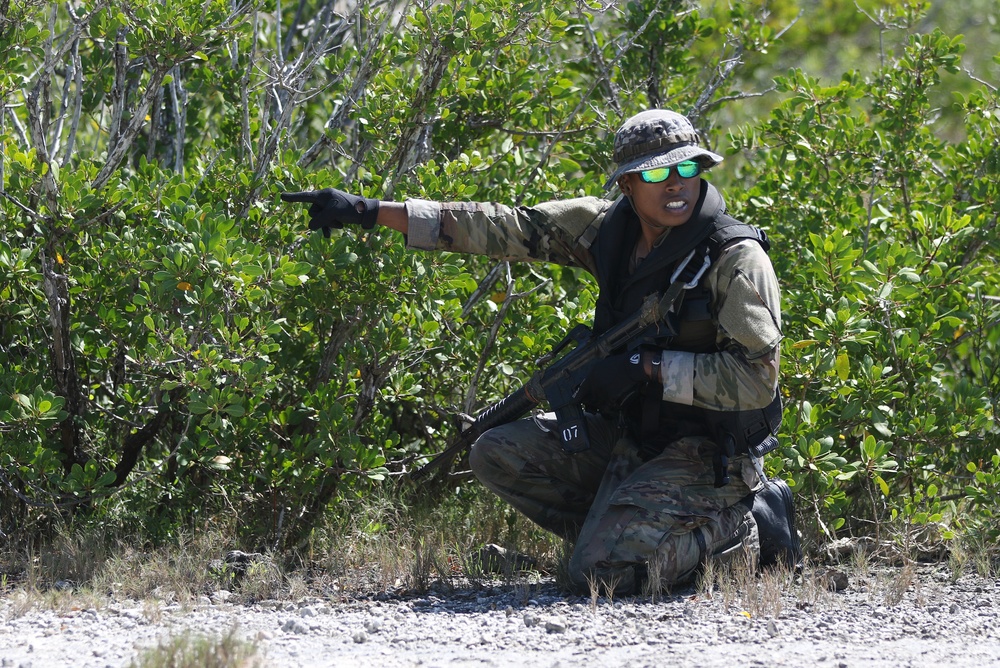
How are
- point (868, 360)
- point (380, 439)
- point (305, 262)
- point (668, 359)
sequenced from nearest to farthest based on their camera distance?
1. point (668, 359)
2. point (305, 262)
3. point (868, 360)
4. point (380, 439)

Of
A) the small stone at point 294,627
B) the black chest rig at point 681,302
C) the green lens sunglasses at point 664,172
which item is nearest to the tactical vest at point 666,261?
the black chest rig at point 681,302

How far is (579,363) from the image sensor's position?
3.66 metres

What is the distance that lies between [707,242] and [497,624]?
1340 mm

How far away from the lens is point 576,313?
14.3 feet

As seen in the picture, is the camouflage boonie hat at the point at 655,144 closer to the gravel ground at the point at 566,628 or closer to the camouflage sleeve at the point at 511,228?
the camouflage sleeve at the point at 511,228

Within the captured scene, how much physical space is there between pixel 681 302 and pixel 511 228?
2.22ft

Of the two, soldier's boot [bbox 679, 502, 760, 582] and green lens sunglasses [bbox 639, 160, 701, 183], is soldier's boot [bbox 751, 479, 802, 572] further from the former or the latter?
green lens sunglasses [bbox 639, 160, 701, 183]

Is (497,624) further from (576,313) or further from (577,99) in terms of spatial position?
(577,99)

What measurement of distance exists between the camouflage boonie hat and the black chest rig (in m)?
0.16

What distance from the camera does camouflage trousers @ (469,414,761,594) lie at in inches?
140

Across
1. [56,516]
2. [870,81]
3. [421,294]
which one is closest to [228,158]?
[421,294]

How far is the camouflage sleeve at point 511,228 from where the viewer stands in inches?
147

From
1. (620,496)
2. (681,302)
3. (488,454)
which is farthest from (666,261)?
(488,454)

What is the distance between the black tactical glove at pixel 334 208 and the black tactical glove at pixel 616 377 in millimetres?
872
